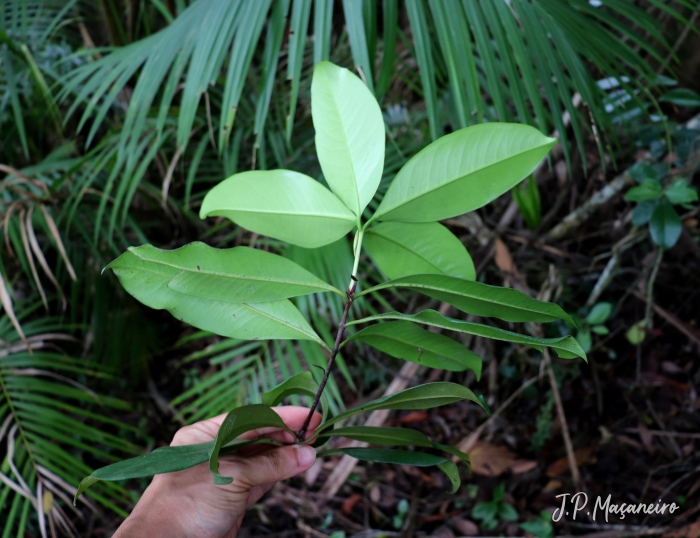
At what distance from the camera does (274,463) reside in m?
0.61

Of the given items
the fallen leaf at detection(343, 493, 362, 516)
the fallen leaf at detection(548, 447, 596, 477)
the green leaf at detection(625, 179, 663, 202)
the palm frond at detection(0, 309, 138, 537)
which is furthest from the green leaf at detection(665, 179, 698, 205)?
the palm frond at detection(0, 309, 138, 537)

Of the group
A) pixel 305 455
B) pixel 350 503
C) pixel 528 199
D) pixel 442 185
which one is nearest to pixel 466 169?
pixel 442 185

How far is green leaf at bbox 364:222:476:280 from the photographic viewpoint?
1.46 ft

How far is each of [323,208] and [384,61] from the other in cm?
44

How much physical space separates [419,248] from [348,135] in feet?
0.37

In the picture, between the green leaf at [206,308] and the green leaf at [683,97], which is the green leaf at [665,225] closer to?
the green leaf at [683,97]

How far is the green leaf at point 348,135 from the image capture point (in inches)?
16.2

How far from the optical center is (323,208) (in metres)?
0.42

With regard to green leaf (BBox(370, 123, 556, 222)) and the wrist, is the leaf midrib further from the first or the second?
the wrist

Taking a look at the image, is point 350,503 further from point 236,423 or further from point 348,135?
point 348,135

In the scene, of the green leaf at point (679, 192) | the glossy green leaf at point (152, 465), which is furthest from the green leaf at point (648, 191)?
the glossy green leaf at point (152, 465)

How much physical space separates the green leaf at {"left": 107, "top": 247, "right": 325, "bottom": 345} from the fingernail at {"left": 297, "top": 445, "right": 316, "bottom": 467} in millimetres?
202

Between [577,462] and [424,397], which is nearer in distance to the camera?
[424,397]

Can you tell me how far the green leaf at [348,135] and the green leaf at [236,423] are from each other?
19 centimetres
